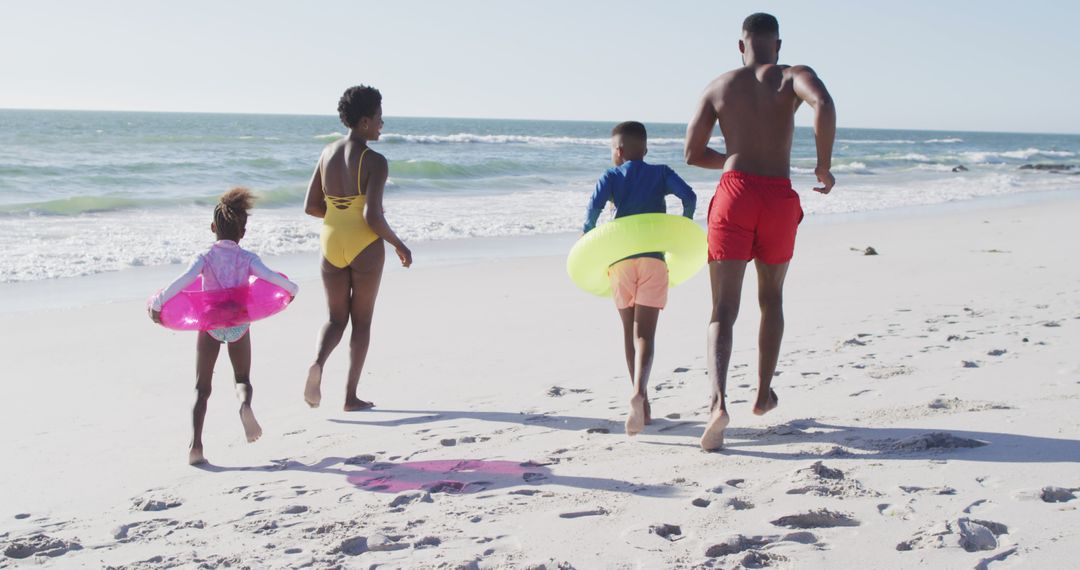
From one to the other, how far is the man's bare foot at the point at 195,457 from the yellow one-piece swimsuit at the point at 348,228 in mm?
1184

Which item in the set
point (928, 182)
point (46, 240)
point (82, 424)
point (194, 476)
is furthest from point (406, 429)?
point (928, 182)

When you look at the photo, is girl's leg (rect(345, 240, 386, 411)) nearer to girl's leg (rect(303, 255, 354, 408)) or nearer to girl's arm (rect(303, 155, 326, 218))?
girl's leg (rect(303, 255, 354, 408))

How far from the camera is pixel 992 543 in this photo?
8.25 feet

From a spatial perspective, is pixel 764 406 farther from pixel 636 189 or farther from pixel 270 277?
pixel 270 277

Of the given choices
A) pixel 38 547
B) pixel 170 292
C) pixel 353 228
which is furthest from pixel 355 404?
pixel 38 547

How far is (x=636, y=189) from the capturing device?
13.4 feet

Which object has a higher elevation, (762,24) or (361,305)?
(762,24)

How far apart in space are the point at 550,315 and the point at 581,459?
3360 millimetres

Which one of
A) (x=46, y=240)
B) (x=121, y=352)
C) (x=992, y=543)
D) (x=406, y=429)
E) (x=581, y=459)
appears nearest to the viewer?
(x=992, y=543)

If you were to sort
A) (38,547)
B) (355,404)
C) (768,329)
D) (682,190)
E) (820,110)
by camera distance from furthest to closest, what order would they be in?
(355,404) < (682,190) < (768,329) < (820,110) < (38,547)

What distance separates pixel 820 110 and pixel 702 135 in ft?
1.68

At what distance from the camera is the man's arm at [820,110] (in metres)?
3.44

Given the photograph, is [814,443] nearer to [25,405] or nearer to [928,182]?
[25,405]

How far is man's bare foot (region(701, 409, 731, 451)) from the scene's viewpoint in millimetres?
3516
